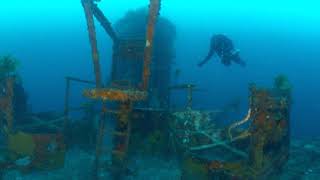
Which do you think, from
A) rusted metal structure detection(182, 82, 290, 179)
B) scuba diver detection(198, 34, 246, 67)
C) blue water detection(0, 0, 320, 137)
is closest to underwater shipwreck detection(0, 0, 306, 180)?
rusted metal structure detection(182, 82, 290, 179)

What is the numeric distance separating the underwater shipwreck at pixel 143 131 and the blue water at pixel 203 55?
31.2 ft

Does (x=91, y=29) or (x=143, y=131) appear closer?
(x=91, y=29)

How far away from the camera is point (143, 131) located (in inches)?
527

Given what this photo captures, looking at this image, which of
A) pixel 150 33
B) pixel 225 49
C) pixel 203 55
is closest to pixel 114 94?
pixel 150 33

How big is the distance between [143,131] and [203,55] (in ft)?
61.2

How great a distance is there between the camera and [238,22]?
39875 mm

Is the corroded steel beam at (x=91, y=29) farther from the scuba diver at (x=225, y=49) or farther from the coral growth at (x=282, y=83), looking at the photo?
the scuba diver at (x=225, y=49)

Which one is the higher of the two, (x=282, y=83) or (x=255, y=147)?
(x=282, y=83)

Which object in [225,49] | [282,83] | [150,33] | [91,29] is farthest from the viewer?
[225,49]

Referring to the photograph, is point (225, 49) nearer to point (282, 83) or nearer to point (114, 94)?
point (282, 83)

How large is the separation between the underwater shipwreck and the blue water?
9520mm

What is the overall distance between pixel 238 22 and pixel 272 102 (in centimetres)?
3279

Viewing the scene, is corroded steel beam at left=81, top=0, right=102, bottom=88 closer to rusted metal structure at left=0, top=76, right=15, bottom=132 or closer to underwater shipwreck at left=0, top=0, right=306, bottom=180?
underwater shipwreck at left=0, top=0, right=306, bottom=180

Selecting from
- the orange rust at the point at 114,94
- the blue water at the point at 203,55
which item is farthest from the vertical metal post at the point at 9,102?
the blue water at the point at 203,55
